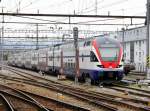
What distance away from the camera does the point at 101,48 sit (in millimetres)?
25500

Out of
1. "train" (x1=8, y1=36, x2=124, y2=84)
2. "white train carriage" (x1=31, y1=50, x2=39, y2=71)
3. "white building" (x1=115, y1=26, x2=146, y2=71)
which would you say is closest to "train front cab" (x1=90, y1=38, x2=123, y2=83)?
"train" (x1=8, y1=36, x2=124, y2=84)

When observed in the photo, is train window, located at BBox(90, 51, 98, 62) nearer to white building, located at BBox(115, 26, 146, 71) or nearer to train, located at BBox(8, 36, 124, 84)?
train, located at BBox(8, 36, 124, 84)

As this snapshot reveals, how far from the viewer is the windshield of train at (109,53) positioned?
25.4m

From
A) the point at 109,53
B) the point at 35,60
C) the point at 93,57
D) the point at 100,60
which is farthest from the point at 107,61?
the point at 35,60

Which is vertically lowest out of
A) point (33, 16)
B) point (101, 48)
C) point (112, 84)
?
point (112, 84)

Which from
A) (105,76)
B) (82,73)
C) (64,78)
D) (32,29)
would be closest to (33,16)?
(64,78)

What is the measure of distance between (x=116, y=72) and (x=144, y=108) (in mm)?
11394

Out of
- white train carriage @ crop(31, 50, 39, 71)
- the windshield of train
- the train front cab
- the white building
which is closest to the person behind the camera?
the train front cab

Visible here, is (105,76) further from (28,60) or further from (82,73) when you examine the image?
(28,60)

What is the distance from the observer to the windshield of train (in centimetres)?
2544

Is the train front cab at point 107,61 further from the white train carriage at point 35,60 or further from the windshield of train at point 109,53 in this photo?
the white train carriage at point 35,60

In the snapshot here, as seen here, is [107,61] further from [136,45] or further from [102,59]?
[136,45]

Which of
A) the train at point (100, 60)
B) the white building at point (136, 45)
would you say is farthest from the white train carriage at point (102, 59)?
the white building at point (136, 45)

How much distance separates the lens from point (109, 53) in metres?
25.7
